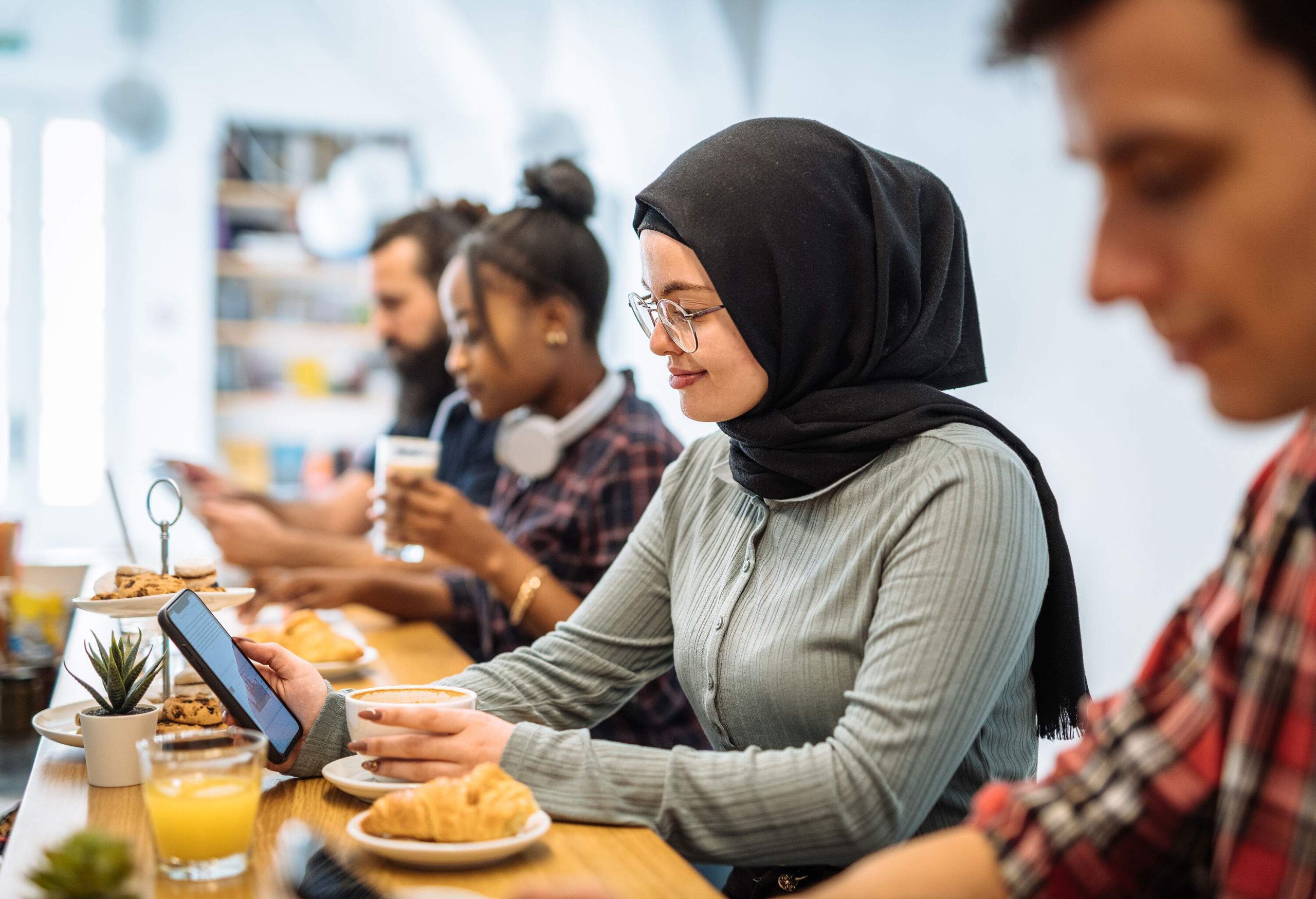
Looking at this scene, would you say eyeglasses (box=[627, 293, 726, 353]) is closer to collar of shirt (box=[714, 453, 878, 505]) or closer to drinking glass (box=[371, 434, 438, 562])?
collar of shirt (box=[714, 453, 878, 505])

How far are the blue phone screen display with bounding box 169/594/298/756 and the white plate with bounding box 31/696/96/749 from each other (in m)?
0.25

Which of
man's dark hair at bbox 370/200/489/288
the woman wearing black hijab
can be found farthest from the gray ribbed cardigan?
man's dark hair at bbox 370/200/489/288

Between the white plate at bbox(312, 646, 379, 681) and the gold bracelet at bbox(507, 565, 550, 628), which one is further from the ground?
the gold bracelet at bbox(507, 565, 550, 628)

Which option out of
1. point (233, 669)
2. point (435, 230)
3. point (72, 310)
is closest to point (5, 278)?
point (72, 310)

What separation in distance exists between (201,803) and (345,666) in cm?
92

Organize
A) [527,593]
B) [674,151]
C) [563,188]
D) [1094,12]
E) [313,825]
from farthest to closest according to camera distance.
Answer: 1. [674,151]
2. [563,188]
3. [527,593]
4. [313,825]
5. [1094,12]

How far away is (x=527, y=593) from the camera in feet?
7.38

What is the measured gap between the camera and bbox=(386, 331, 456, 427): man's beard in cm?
350

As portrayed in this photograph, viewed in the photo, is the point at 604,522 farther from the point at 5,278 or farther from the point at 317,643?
the point at 5,278

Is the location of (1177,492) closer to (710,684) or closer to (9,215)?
(710,684)

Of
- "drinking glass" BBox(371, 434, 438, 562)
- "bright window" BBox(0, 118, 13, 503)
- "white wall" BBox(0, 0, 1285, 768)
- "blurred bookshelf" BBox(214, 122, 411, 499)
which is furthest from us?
"blurred bookshelf" BBox(214, 122, 411, 499)

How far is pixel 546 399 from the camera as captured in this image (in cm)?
259

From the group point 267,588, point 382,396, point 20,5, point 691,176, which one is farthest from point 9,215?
point 691,176

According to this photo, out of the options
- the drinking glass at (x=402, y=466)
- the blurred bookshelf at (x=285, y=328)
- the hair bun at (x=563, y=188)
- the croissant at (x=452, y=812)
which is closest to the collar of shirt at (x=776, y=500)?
the croissant at (x=452, y=812)
